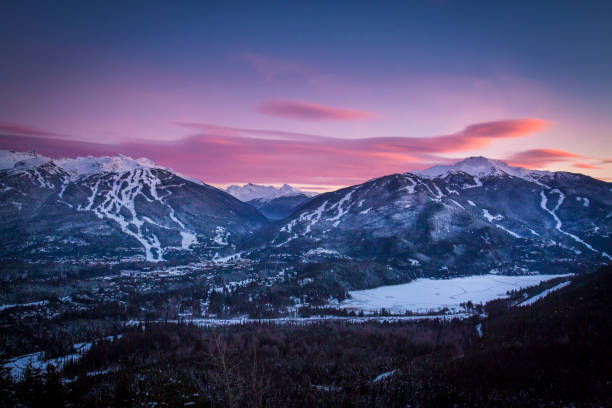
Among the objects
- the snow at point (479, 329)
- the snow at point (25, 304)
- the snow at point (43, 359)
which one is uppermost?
the snow at point (479, 329)

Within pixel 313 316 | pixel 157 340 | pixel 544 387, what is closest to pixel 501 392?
pixel 544 387

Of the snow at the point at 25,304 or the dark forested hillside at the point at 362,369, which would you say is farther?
the snow at the point at 25,304

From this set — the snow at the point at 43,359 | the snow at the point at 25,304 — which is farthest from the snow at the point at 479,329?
the snow at the point at 25,304

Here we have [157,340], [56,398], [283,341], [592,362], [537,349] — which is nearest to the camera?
[56,398]

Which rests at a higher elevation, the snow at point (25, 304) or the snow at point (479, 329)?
the snow at point (479, 329)

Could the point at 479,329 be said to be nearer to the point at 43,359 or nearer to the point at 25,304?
the point at 43,359

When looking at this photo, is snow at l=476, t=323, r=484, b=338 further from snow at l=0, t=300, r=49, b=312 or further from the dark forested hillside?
snow at l=0, t=300, r=49, b=312

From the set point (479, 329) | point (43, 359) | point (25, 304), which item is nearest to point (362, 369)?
point (479, 329)

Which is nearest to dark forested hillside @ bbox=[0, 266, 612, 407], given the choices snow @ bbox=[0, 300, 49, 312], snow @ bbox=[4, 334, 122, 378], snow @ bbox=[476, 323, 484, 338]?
snow @ bbox=[476, 323, 484, 338]

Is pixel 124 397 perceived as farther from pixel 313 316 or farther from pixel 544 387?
pixel 313 316

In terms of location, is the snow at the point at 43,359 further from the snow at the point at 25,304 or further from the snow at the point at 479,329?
the snow at the point at 479,329

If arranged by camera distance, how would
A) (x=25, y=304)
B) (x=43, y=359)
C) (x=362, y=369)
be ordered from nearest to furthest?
(x=362, y=369) → (x=43, y=359) → (x=25, y=304)
